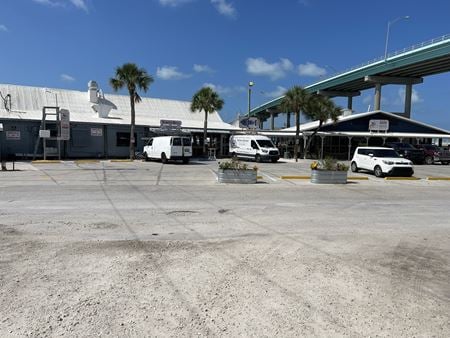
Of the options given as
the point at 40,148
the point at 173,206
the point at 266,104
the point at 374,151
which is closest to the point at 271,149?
the point at 374,151

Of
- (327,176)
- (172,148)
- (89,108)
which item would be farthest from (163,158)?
(327,176)

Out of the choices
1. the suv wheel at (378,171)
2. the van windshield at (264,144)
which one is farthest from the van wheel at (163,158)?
the suv wheel at (378,171)

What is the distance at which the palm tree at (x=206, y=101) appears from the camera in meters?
39.3

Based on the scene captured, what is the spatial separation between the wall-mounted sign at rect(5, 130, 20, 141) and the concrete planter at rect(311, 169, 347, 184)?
23.8m

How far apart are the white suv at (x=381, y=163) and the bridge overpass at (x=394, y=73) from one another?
21.0 m

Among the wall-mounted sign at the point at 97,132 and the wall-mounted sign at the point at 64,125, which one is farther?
the wall-mounted sign at the point at 97,132

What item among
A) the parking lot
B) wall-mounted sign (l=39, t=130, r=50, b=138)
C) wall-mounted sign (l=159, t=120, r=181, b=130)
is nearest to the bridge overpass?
wall-mounted sign (l=159, t=120, r=181, b=130)

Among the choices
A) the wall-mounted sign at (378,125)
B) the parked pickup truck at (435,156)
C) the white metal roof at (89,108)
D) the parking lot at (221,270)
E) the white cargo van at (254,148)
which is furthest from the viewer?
the wall-mounted sign at (378,125)

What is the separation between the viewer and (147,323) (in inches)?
157

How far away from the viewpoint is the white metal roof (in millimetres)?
35616

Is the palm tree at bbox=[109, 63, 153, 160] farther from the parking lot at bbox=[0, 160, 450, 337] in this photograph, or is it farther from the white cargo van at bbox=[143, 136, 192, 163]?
the parking lot at bbox=[0, 160, 450, 337]

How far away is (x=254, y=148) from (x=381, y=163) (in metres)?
14.0

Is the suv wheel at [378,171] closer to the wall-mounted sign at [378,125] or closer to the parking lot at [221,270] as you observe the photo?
the parking lot at [221,270]

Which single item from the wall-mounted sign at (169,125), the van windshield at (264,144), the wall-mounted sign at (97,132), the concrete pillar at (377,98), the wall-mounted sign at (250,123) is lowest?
the van windshield at (264,144)
